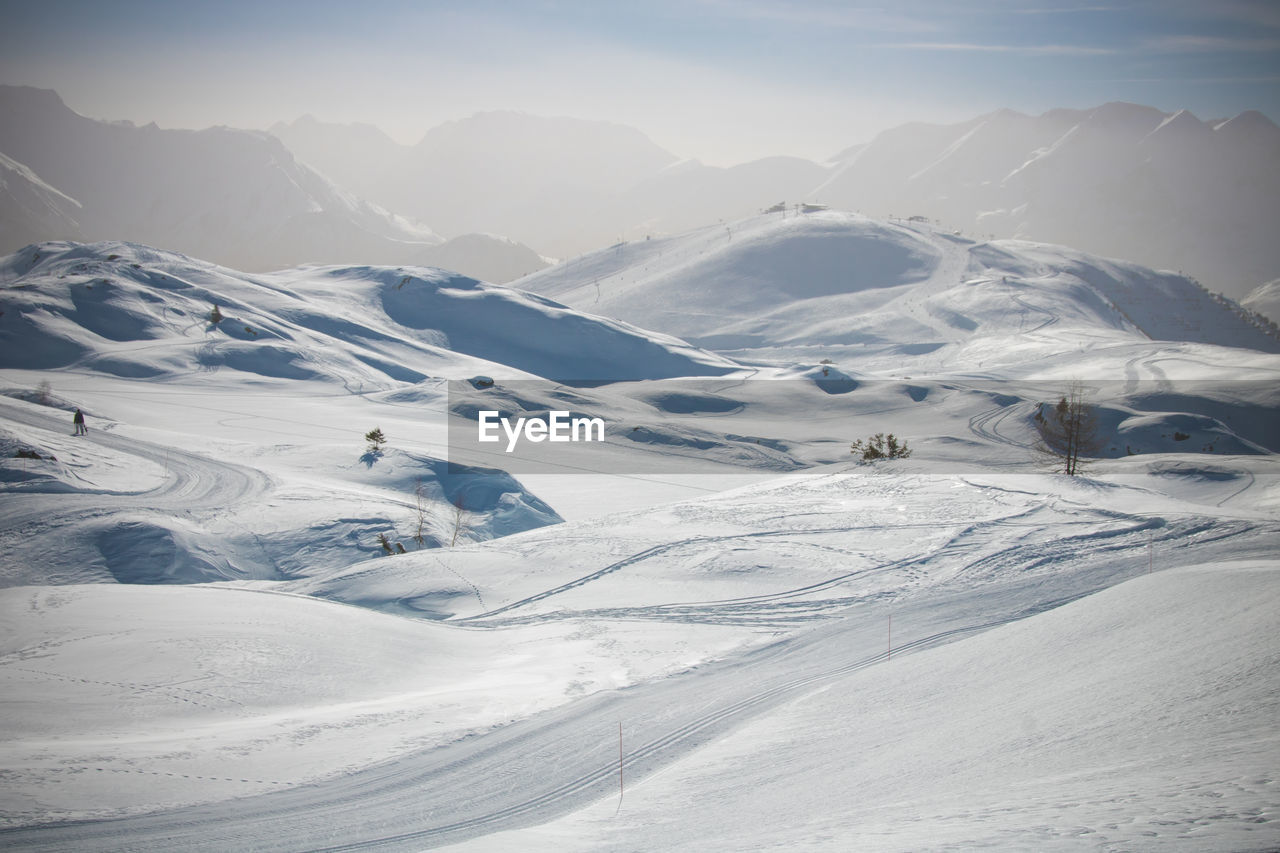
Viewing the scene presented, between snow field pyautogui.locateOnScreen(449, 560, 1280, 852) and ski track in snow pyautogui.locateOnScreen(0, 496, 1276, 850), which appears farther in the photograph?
ski track in snow pyautogui.locateOnScreen(0, 496, 1276, 850)

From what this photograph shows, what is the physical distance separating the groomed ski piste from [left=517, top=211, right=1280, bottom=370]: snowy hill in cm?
3671

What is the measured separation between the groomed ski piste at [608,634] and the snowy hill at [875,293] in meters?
36.7

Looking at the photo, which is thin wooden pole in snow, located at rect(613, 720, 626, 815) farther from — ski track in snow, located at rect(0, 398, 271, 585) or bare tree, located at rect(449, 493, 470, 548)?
ski track in snow, located at rect(0, 398, 271, 585)

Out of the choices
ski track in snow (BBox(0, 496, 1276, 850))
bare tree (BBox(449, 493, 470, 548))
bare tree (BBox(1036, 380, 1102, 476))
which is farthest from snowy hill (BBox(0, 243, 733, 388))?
ski track in snow (BBox(0, 496, 1276, 850))

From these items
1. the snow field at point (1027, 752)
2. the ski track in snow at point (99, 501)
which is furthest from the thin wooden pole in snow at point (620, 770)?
the ski track in snow at point (99, 501)

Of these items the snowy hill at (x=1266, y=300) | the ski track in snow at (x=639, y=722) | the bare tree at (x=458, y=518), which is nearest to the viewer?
the ski track in snow at (x=639, y=722)

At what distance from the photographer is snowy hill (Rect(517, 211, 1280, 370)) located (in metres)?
83.5

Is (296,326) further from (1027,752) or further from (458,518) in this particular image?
(1027,752)

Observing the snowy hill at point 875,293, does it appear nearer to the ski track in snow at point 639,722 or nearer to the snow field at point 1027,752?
the ski track in snow at point 639,722

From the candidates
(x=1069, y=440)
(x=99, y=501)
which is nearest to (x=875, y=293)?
(x=1069, y=440)

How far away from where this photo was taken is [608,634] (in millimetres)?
16328

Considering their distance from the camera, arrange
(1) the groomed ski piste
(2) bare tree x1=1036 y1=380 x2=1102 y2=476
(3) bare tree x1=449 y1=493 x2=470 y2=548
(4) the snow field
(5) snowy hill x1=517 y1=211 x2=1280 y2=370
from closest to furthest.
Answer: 1. (4) the snow field
2. (1) the groomed ski piste
3. (3) bare tree x1=449 y1=493 x2=470 y2=548
4. (2) bare tree x1=1036 y1=380 x2=1102 y2=476
5. (5) snowy hill x1=517 y1=211 x2=1280 y2=370

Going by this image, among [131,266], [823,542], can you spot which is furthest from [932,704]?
[131,266]

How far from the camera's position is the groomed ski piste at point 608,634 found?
358 inches
